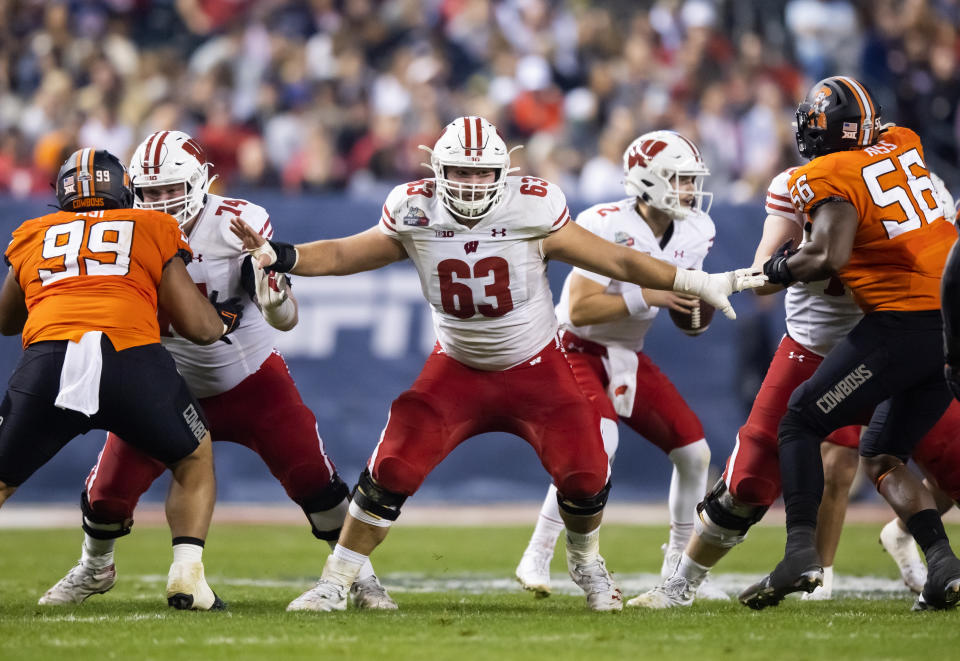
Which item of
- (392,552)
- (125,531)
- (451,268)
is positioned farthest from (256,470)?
(451,268)

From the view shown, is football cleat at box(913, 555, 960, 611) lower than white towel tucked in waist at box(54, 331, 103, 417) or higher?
lower

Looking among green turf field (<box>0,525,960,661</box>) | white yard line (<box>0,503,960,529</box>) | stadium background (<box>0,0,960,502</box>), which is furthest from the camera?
stadium background (<box>0,0,960,502</box>)

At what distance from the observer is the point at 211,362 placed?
5688mm

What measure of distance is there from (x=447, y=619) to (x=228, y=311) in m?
1.58

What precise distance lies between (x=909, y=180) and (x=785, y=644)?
195 centimetres

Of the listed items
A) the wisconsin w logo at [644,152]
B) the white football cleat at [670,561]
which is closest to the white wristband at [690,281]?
the wisconsin w logo at [644,152]

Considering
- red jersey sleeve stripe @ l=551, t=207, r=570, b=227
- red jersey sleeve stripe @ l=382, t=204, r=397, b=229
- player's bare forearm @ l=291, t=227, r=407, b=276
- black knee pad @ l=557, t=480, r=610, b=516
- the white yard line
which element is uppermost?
red jersey sleeve stripe @ l=551, t=207, r=570, b=227

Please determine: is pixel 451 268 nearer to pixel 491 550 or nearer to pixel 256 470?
pixel 491 550

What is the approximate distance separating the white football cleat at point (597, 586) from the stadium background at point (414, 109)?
14.3 feet

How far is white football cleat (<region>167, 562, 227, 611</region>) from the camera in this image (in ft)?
17.2

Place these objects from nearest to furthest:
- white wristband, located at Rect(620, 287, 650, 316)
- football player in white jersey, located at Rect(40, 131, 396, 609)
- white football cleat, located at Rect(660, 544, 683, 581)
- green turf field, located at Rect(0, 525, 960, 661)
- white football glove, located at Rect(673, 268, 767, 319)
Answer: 1. green turf field, located at Rect(0, 525, 960, 661)
2. white football glove, located at Rect(673, 268, 767, 319)
3. football player in white jersey, located at Rect(40, 131, 396, 609)
4. white wristband, located at Rect(620, 287, 650, 316)
5. white football cleat, located at Rect(660, 544, 683, 581)

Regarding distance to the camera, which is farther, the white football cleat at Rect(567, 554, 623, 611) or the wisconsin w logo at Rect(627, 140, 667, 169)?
the wisconsin w logo at Rect(627, 140, 667, 169)

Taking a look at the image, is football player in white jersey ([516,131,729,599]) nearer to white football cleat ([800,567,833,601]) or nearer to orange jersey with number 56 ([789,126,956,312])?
white football cleat ([800,567,833,601])

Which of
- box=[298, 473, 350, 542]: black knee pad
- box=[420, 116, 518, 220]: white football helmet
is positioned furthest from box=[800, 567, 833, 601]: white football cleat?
box=[420, 116, 518, 220]: white football helmet
